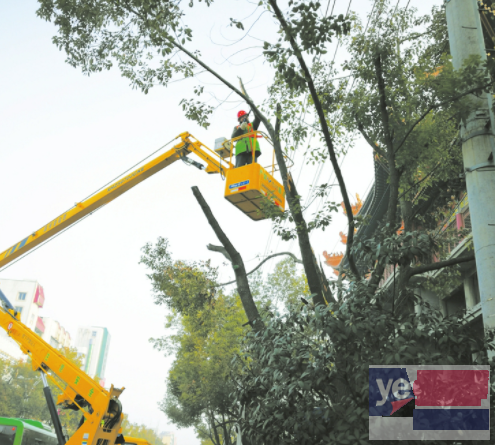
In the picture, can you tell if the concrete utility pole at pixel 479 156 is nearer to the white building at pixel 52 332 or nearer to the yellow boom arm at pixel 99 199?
the yellow boom arm at pixel 99 199

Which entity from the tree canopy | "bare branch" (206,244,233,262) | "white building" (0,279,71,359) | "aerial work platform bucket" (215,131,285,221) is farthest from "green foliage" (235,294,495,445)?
"white building" (0,279,71,359)

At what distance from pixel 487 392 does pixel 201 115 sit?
582 cm

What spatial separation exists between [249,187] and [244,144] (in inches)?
54.0

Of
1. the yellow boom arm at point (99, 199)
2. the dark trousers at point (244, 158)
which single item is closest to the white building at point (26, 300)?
the yellow boom arm at point (99, 199)

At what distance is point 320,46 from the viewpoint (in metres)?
5.38

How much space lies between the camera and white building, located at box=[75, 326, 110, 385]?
6654 inches

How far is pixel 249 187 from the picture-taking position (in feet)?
36.0

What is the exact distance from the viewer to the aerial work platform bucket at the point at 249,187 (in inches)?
434

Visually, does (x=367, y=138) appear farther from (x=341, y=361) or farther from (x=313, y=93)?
(x=341, y=361)

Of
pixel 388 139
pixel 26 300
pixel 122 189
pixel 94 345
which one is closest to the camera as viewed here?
pixel 388 139

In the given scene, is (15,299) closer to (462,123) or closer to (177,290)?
(177,290)

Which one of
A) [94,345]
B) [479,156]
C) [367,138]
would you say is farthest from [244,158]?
[94,345]

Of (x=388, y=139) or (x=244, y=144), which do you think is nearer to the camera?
(x=388, y=139)

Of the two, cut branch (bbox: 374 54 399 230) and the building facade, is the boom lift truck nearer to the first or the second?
the building facade
